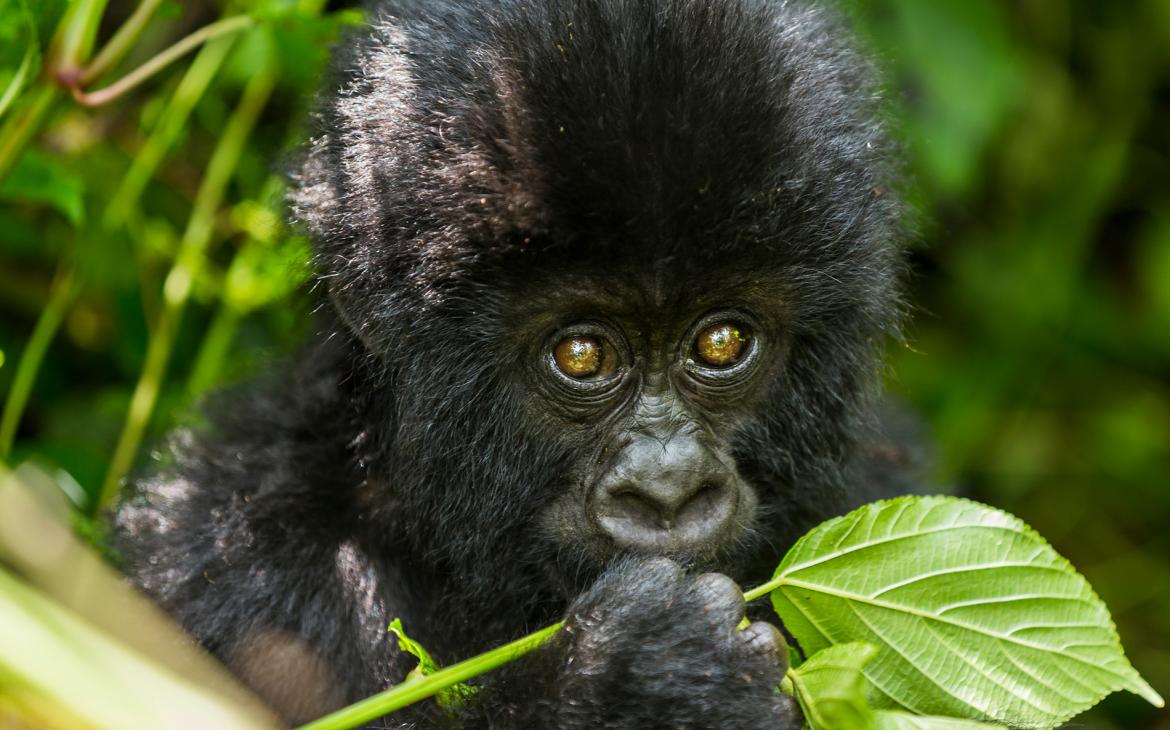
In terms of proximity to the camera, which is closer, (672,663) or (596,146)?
(672,663)

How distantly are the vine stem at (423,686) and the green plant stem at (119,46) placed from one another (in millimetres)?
1719

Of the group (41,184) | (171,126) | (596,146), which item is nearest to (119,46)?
(41,184)

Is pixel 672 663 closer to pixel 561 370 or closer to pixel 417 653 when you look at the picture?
pixel 417 653

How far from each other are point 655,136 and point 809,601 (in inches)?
37.5

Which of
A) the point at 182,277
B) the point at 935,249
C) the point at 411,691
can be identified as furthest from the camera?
the point at 935,249

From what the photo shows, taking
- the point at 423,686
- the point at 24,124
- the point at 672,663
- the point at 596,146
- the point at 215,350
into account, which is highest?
the point at 596,146

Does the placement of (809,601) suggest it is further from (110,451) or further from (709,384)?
(110,451)

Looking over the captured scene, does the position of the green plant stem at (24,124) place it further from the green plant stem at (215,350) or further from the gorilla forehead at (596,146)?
the green plant stem at (215,350)

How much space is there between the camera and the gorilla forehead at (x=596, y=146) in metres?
2.46

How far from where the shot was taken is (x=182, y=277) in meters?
4.25

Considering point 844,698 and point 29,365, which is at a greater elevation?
point 844,698

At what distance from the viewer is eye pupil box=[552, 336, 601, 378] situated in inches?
106

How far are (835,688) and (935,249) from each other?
4.31 metres

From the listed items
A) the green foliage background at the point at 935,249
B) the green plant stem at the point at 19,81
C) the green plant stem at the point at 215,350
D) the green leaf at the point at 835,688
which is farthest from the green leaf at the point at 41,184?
the green leaf at the point at 835,688
